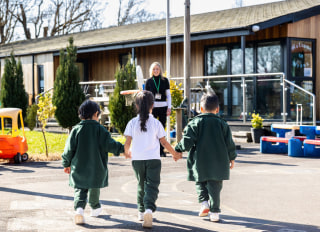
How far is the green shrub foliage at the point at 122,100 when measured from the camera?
48.9 ft

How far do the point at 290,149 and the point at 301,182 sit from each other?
166 inches

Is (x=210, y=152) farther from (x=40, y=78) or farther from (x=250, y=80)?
(x=40, y=78)

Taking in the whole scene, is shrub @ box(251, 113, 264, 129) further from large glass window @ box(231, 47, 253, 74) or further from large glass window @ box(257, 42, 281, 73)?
large glass window @ box(231, 47, 253, 74)

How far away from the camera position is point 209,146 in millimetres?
5418

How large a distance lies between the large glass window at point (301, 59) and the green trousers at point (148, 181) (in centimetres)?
1353

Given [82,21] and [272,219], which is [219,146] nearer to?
[272,219]

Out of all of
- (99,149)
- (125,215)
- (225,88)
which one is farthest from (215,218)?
(225,88)

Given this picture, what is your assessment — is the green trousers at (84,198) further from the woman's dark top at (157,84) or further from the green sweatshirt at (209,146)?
the woman's dark top at (157,84)

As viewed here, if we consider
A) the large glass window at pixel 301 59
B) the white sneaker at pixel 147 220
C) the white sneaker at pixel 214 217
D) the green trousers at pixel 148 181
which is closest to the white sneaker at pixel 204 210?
the white sneaker at pixel 214 217

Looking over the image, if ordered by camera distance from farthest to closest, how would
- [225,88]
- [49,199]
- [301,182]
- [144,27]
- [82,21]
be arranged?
[82,21], [144,27], [225,88], [301,182], [49,199]

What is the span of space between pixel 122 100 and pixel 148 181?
986 cm

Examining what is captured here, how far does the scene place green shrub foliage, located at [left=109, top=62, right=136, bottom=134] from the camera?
14906 mm

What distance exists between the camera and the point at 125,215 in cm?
561

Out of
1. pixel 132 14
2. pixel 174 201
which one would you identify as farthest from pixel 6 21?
pixel 174 201
